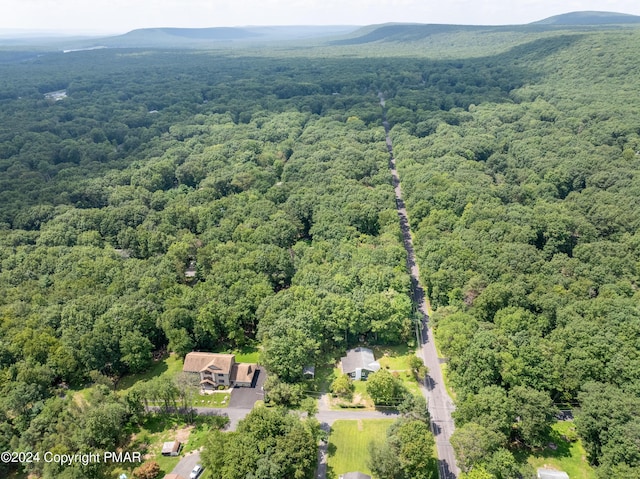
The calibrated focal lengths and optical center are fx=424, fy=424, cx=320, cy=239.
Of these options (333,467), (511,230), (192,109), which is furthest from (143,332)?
(192,109)

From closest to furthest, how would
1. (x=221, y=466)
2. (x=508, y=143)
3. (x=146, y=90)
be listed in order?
(x=221, y=466), (x=508, y=143), (x=146, y=90)

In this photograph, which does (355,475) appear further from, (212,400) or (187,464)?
(212,400)

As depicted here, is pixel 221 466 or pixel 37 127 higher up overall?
pixel 37 127

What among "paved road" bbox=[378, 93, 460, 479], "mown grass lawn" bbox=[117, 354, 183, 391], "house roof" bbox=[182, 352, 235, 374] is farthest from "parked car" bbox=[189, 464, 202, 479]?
"paved road" bbox=[378, 93, 460, 479]

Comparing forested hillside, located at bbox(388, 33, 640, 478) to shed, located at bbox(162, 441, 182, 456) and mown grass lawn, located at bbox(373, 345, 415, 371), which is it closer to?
mown grass lawn, located at bbox(373, 345, 415, 371)

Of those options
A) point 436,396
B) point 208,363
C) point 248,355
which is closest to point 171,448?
point 208,363

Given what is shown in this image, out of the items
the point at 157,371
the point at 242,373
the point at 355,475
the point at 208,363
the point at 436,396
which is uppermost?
the point at 208,363

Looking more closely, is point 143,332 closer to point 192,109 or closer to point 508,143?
point 508,143

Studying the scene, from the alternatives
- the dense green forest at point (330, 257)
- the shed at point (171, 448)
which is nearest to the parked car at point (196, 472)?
the shed at point (171, 448)
